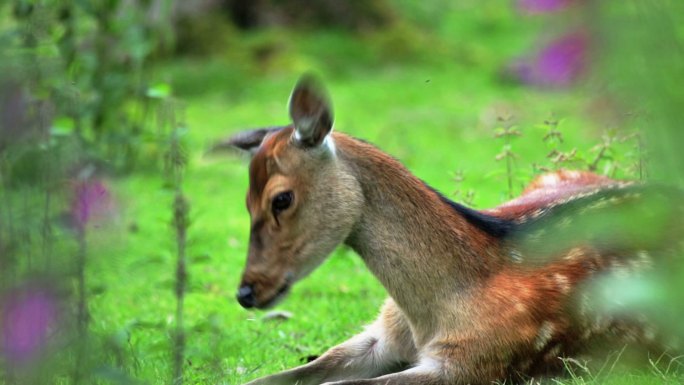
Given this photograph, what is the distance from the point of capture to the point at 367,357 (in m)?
5.21

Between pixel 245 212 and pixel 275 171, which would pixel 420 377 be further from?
pixel 245 212

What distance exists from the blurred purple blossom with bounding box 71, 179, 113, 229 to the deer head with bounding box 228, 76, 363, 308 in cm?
71

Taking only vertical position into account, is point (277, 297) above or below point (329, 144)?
below

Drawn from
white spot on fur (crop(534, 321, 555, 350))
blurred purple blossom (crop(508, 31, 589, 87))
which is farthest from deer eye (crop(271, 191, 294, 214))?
blurred purple blossom (crop(508, 31, 589, 87))

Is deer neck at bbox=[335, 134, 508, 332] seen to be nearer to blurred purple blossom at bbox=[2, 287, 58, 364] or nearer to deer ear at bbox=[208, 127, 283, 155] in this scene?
deer ear at bbox=[208, 127, 283, 155]

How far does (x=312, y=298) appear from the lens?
7395 mm

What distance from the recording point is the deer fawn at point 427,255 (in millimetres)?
4668

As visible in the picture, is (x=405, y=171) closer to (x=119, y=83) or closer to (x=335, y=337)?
(x=335, y=337)

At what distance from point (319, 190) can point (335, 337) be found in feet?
5.49

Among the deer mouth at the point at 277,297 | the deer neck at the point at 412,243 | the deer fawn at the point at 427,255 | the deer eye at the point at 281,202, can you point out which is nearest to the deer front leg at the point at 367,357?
the deer fawn at the point at 427,255

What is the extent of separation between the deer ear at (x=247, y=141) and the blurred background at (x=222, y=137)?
5.4 inches

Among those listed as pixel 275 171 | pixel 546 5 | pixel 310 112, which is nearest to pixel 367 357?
pixel 275 171

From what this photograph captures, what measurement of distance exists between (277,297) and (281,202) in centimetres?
37

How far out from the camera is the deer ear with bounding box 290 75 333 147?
468 centimetres
